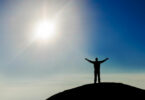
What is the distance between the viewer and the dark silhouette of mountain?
87.6 ft

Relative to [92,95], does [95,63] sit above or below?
above

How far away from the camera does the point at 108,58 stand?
3231 centimetres

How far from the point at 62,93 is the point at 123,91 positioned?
26.4 ft

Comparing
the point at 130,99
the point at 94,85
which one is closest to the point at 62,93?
the point at 94,85

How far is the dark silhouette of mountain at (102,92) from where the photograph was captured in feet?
87.6

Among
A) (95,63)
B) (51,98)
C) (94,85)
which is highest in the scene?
(95,63)

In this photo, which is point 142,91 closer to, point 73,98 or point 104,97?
point 104,97

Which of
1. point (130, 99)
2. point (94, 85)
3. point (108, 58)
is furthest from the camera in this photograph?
point (108, 58)

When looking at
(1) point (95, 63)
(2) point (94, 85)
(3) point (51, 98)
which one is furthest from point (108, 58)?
(3) point (51, 98)

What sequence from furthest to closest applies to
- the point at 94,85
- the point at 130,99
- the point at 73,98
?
the point at 94,85, the point at 73,98, the point at 130,99

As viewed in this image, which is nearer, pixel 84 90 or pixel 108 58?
pixel 84 90

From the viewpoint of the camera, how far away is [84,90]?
2912cm

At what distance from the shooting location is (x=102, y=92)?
27.6m

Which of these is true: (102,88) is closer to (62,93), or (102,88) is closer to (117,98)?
(117,98)
